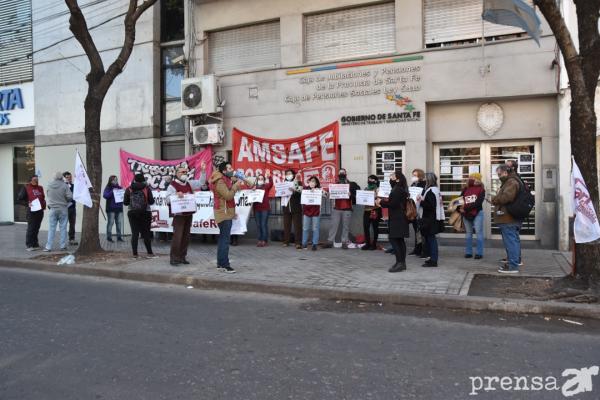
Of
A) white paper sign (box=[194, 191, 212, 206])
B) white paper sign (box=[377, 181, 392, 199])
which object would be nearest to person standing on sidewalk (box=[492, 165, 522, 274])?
white paper sign (box=[377, 181, 392, 199])

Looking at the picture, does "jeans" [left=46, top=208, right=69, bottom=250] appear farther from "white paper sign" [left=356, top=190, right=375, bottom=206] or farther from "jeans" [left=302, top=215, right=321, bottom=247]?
"white paper sign" [left=356, top=190, right=375, bottom=206]

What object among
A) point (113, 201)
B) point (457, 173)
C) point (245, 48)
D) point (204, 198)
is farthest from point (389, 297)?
point (245, 48)

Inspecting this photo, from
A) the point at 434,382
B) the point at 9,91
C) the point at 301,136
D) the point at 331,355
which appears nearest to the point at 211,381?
the point at 331,355

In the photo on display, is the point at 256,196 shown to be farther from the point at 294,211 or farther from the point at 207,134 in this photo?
the point at 207,134

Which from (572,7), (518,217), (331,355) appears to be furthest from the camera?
(572,7)

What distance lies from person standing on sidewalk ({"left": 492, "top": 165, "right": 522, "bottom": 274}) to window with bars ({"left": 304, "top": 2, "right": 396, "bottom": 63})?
16.2 feet

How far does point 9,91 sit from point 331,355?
56.6ft

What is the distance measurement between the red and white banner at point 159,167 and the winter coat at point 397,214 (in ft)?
20.0

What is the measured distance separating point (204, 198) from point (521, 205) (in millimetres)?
7006

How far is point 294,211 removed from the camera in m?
11.4

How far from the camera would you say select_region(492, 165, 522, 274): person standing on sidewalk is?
7730 millimetres

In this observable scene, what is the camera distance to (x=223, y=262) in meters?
Answer: 8.45

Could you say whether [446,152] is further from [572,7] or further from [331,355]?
[331,355]

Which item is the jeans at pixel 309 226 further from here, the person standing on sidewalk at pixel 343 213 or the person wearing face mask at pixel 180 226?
the person wearing face mask at pixel 180 226
